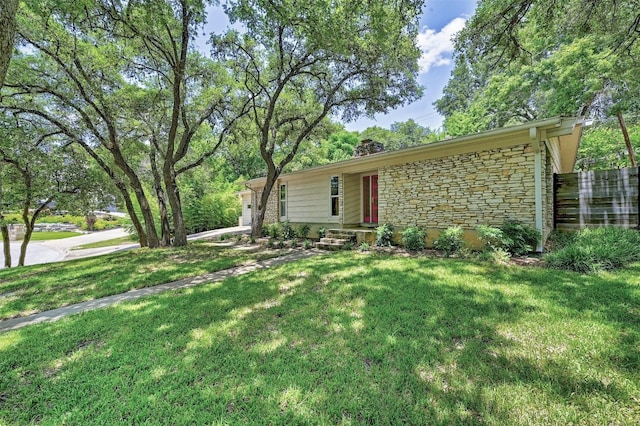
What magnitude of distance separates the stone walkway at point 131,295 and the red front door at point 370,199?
3.99 metres

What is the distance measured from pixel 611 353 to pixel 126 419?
3956 mm

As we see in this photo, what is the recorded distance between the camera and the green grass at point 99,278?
4739mm

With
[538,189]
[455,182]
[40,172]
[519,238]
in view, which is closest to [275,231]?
[455,182]

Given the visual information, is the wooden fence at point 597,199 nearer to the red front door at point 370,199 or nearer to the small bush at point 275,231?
the red front door at point 370,199

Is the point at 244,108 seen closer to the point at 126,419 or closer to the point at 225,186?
the point at 126,419

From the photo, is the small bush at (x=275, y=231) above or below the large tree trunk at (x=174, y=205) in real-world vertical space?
below

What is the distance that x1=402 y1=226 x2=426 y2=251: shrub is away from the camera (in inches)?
293

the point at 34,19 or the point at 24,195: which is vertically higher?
the point at 34,19

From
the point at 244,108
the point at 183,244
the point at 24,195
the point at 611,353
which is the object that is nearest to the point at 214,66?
the point at 244,108

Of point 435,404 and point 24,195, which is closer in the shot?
point 435,404

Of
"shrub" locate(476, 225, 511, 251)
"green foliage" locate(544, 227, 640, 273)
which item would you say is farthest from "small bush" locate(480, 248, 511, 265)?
"green foliage" locate(544, 227, 640, 273)

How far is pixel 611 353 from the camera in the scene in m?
2.41

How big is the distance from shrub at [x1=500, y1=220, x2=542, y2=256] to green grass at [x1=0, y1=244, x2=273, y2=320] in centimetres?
614

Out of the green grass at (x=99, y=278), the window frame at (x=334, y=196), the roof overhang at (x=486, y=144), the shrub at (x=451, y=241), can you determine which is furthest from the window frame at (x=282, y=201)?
the shrub at (x=451, y=241)
